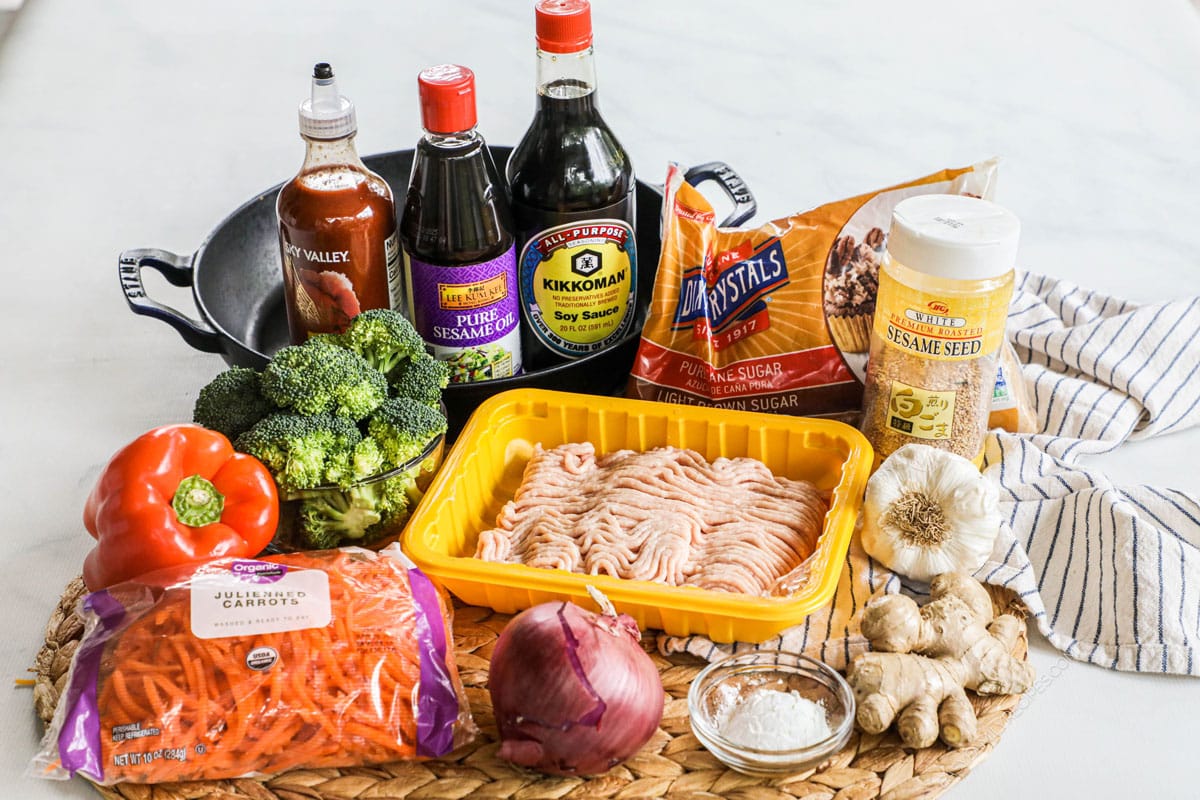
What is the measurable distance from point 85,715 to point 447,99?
0.90 m

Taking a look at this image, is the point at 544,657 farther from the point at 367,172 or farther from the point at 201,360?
the point at 201,360

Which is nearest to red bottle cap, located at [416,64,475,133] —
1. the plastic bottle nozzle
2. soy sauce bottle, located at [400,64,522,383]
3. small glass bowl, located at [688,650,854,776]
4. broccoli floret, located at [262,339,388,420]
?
soy sauce bottle, located at [400,64,522,383]

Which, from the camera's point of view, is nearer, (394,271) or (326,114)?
(326,114)

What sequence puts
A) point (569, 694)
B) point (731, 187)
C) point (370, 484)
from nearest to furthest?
point (569, 694) < point (370, 484) < point (731, 187)

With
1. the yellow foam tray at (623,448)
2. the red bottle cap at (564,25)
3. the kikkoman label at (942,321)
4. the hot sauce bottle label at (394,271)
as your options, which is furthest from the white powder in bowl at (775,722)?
the red bottle cap at (564,25)

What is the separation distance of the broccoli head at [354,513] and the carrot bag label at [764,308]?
47 centimetres

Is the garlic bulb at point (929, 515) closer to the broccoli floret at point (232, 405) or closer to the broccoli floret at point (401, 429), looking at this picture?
the broccoli floret at point (401, 429)

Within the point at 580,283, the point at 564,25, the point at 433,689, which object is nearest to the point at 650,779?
the point at 433,689

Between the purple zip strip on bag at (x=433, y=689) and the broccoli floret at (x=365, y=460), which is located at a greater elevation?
the broccoli floret at (x=365, y=460)

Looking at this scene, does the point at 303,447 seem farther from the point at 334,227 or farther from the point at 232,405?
the point at 334,227

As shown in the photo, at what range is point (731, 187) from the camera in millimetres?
2170

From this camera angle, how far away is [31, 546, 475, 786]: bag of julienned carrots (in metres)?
1.44

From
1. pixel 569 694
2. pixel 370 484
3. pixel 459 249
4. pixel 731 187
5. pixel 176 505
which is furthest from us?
pixel 731 187

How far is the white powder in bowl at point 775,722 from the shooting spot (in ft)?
4.74
